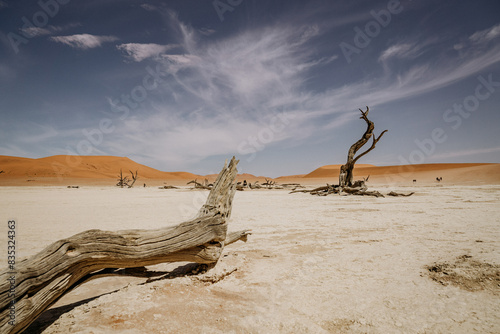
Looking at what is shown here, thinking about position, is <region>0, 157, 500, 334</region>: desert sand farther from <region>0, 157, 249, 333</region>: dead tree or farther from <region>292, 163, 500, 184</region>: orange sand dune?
<region>292, 163, 500, 184</region>: orange sand dune

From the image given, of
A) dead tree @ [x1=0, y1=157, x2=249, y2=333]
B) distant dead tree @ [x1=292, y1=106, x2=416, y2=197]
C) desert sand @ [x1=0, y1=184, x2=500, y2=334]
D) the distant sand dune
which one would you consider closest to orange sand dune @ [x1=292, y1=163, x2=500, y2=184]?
the distant sand dune

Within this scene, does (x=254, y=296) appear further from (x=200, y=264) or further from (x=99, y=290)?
(x=99, y=290)

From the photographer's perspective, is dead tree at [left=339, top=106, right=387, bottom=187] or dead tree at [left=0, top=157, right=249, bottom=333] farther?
dead tree at [left=339, top=106, right=387, bottom=187]

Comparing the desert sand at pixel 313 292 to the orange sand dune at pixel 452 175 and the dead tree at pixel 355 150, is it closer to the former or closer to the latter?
the dead tree at pixel 355 150

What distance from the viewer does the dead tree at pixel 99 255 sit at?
1800mm

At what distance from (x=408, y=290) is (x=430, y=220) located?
4.77m

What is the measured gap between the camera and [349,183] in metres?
16.3

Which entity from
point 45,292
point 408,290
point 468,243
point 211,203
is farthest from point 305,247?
point 45,292

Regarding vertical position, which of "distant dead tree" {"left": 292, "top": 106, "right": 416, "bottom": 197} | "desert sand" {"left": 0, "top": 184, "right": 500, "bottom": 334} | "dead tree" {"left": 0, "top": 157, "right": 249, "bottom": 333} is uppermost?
"distant dead tree" {"left": 292, "top": 106, "right": 416, "bottom": 197}

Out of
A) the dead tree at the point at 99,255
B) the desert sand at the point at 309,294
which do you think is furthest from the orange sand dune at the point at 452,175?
the dead tree at the point at 99,255

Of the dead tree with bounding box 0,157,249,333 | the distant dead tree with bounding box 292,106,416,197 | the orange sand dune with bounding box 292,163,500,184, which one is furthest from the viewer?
the orange sand dune with bounding box 292,163,500,184

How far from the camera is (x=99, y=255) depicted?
7.70 feet

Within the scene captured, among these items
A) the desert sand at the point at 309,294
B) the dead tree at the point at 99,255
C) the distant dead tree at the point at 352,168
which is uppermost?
the distant dead tree at the point at 352,168

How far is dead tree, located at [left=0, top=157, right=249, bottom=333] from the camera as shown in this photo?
1800 millimetres
